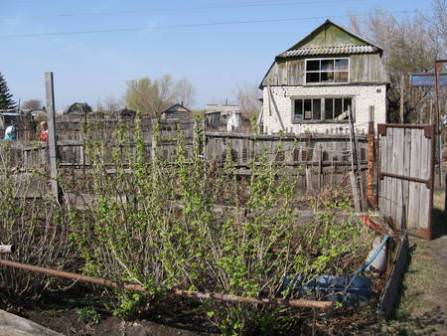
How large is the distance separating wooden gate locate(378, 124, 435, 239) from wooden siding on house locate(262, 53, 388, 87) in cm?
1973

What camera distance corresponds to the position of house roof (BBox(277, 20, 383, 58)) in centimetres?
2700

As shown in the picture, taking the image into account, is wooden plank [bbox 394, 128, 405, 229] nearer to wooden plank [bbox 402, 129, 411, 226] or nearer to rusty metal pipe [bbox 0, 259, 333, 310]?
wooden plank [bbox 402, 129, 411, 226]

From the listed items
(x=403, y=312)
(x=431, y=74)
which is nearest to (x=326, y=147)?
(x=431, y=74)

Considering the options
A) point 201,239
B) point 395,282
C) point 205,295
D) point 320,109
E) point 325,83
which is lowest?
point 395,282

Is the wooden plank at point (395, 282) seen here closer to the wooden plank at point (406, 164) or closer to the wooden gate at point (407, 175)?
the wooden gate at point (407, 175)

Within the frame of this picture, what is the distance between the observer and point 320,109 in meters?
27.3

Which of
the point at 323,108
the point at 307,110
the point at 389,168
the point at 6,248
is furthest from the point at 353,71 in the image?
the point at 6,248

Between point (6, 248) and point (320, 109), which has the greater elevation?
point (320, 109)

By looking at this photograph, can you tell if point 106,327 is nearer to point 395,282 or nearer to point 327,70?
point 395,282

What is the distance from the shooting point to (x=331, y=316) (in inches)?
158

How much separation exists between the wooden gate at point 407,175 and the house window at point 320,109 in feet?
63.3

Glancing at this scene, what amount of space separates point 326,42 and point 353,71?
7.31ft

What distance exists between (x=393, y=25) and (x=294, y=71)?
15.2 metres

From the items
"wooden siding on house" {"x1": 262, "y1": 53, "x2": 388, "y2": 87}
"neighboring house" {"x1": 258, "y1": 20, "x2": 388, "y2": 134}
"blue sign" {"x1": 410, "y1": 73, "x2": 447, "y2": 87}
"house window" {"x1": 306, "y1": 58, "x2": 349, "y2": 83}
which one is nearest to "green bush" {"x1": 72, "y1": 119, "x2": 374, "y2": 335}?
"blue sign" {"x1": 410, "y1": 73, "x2": 447, "y2": 87}
